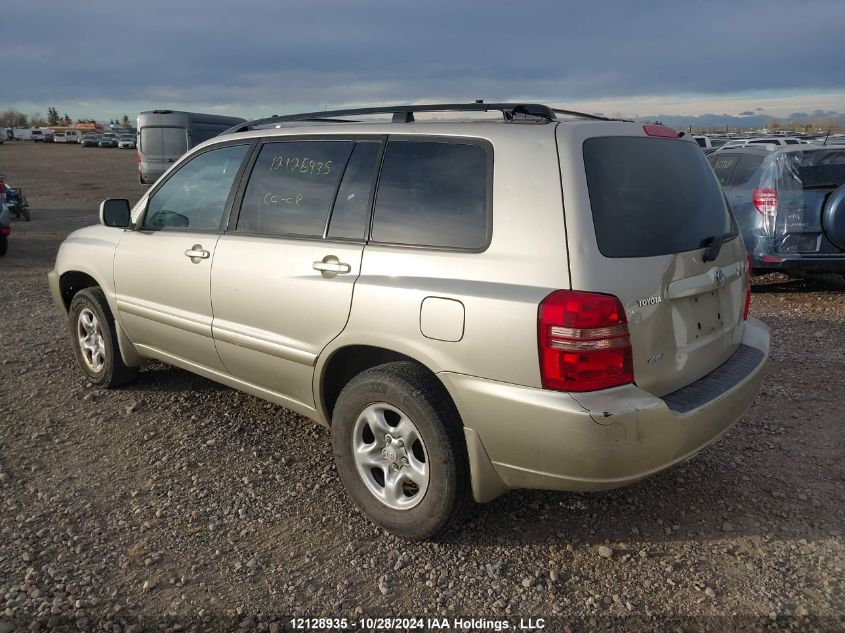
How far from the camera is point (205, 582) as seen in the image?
9.55 feet

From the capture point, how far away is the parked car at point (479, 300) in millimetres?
2650

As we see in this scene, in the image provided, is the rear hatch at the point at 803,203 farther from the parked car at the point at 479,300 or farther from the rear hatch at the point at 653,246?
the rear hatch at the point at 653,246

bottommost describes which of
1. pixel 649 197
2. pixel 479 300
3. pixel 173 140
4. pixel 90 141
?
pixel 479 300

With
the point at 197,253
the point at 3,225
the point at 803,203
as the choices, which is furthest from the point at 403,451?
the point at 3,225

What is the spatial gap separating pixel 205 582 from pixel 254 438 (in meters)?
1.40

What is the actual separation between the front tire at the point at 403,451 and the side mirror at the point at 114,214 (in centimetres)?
225

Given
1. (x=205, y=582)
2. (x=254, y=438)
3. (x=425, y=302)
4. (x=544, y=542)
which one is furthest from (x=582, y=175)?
(x=254, y=438)

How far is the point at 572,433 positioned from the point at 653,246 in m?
0.85

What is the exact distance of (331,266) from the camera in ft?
10.8

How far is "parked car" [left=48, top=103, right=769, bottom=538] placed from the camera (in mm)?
2650

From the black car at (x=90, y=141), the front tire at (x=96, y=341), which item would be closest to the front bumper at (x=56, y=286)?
the front tire at (x=96, y=341)

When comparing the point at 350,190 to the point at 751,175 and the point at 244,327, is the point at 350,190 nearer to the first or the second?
the point at 244,327

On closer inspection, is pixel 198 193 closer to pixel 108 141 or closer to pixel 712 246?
pixel 712 246

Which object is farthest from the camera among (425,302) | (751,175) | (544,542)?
(751,175)
